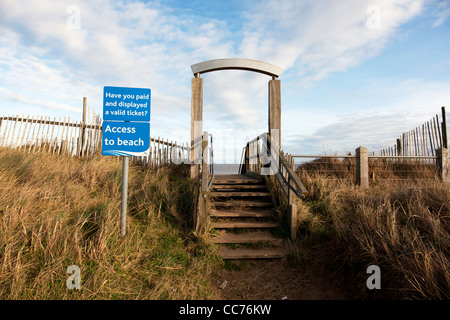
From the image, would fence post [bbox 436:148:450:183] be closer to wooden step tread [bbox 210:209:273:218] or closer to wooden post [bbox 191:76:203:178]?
wooden step tread [bbox 210:209:273:218]

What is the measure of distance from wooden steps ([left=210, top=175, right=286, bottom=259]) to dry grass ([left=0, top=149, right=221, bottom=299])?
697 millimetres

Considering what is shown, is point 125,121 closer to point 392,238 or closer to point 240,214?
point 240,214

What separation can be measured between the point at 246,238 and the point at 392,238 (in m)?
2.76

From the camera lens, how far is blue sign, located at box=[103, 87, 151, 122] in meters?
4.54

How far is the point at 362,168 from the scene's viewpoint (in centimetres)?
939

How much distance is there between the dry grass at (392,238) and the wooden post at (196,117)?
3946 millimetres

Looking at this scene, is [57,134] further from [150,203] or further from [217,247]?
[217,247]

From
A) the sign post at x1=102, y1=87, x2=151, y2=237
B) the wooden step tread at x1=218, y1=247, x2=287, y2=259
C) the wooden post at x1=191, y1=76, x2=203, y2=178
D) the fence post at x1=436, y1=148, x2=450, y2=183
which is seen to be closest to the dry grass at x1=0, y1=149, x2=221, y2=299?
the wooden step tread at x1=218, y1=247, x2=287, y2=259

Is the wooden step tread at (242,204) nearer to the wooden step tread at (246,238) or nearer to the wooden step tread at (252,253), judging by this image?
the wooden step tread at (246,238)

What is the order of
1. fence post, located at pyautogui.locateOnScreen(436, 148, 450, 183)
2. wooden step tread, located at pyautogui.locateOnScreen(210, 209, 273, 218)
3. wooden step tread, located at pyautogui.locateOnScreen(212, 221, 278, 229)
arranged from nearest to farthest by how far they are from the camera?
wooden step tread, located at pyautogui.locateOnScreen(212, 221, 278, 229) → wooden step tread, located at pyautogui.locateOnScreen(210, 209, 273, 218) → fence post, located at pyautogui.locateOnScreen(436, 148, 450, 183)

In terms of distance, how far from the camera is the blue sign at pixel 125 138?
178 inches

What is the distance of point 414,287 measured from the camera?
325 centimetres

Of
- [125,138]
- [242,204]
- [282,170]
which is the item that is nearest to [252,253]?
[242,204]
